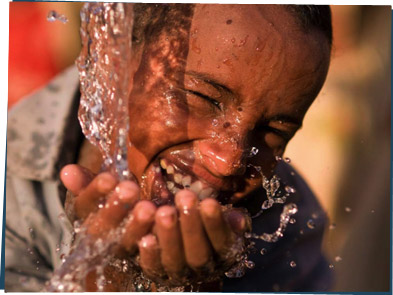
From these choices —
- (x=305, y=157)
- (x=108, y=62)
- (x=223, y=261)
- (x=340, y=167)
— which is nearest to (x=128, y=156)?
(x=108, y=62)

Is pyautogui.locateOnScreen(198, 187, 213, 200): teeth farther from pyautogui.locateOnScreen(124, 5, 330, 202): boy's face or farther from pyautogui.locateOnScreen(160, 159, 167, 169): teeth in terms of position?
pyautogui.locateOnScreen(160, 159, 167, 169): teeth

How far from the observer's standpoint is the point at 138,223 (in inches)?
38.2

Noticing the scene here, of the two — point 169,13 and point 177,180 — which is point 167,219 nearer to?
point 177,180

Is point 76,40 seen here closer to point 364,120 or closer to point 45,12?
point 45,12

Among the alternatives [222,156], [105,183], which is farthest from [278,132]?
[105,183]

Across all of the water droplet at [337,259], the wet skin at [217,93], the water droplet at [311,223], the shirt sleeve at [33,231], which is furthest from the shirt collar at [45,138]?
the water droplet at [337,259]

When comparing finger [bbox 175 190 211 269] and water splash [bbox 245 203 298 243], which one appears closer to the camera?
finger [bbox 175 190 211 269]

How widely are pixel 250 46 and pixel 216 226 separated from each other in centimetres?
43

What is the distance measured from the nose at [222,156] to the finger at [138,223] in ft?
0.91

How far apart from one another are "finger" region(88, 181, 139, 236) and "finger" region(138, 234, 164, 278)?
0.06 metres

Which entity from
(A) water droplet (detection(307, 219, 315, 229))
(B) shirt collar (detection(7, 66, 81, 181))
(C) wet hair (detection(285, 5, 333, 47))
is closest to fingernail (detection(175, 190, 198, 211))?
(C) wet hair (detection(285, 5, 333, 47))

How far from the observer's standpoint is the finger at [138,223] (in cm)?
96

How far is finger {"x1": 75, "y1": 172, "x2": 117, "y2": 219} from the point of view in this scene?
3.15ft

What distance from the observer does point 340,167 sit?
2.24 m
